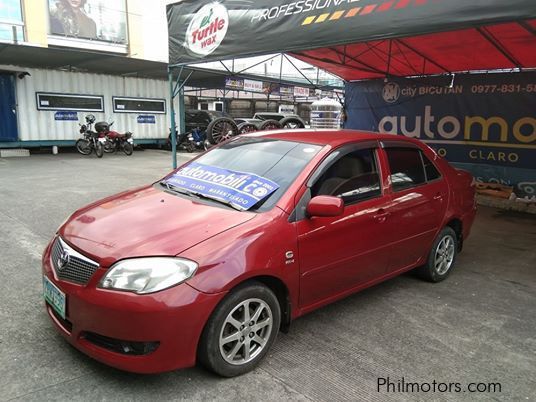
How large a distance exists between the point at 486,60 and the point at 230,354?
7622 millimetres

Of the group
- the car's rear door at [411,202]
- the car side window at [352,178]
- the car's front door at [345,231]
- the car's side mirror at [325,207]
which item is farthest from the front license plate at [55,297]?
the car's rear door at [411,202]

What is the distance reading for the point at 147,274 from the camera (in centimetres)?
245

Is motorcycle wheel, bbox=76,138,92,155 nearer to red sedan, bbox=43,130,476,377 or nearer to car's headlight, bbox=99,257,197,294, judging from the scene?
red sedan, bbox=43,130,476,377

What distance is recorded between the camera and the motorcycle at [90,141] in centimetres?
1500

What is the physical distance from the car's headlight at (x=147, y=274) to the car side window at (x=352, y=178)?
3.76 ft

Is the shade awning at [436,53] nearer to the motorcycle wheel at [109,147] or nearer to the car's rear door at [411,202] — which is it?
the car's rear door at [411,202]

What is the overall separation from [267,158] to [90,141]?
13.4 m

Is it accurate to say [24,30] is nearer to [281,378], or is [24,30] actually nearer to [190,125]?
[190,125]

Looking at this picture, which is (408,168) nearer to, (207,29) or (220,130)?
(207,29)

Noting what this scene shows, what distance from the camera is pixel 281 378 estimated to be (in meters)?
2.75

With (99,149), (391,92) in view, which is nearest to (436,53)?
(391,92)

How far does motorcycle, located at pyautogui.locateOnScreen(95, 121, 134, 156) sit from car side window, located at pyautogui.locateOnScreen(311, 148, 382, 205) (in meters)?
13.4

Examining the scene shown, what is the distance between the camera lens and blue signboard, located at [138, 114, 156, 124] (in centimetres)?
1761

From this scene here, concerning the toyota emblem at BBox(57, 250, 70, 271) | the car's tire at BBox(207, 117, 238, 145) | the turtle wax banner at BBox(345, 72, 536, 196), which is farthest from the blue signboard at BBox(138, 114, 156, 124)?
the toyota emblem at BBox(57, 250, 70, 271)
